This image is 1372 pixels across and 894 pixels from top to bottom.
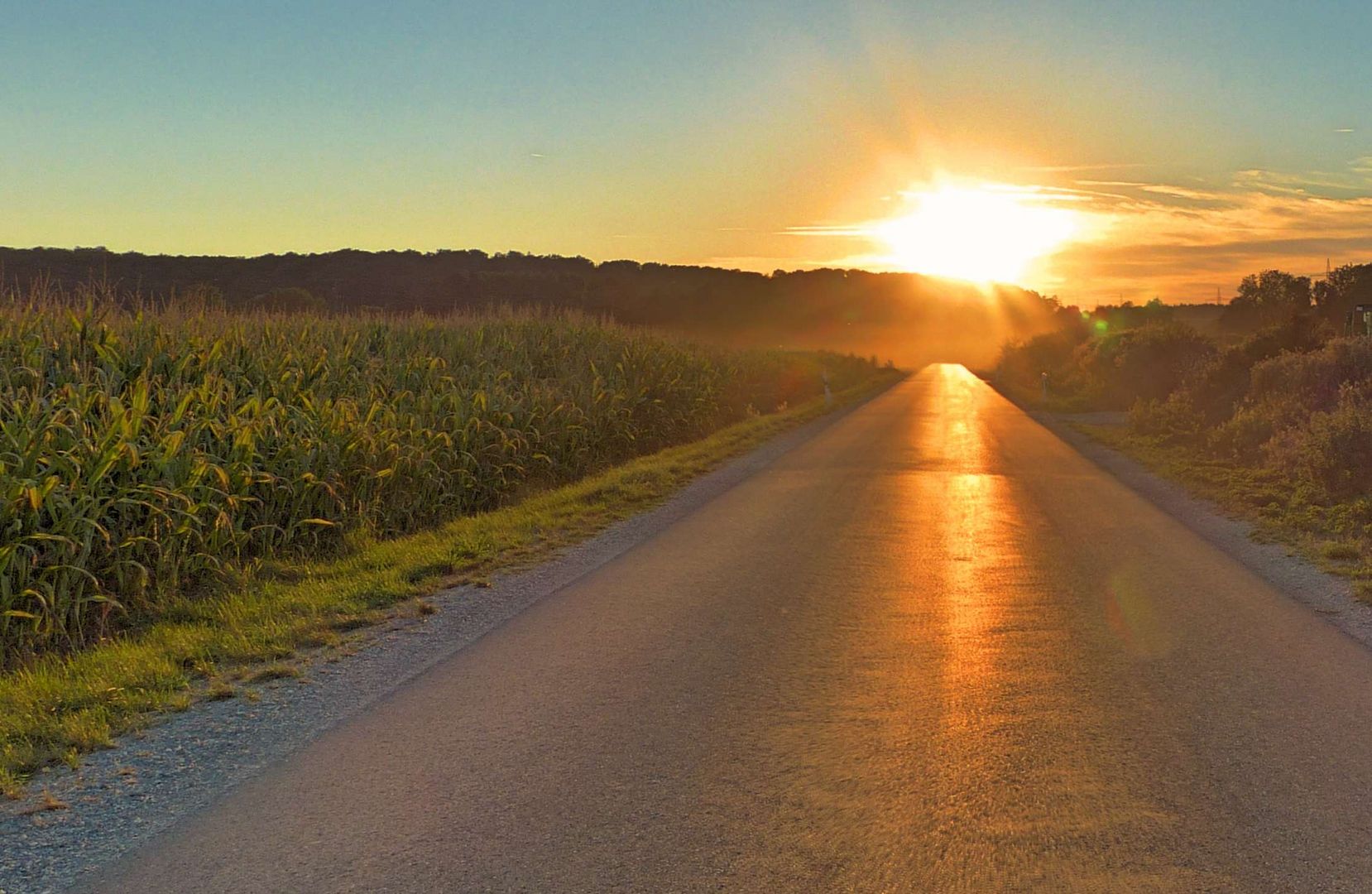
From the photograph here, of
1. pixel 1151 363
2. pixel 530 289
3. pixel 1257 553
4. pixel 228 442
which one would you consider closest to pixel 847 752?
pixel 228 442

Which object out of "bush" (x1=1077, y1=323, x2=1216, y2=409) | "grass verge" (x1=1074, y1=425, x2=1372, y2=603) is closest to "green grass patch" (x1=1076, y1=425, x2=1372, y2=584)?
"grass verge" (x1=1074, y1=425, x2=1372, y2=603)

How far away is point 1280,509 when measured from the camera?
42.4ft

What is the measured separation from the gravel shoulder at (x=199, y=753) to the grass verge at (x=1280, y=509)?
23.0 feet

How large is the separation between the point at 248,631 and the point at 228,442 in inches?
118

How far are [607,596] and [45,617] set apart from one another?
3878 millimetres

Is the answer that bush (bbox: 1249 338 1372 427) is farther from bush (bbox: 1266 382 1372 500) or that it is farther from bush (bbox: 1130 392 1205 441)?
bush (bbox: 1266 382 1372 500)

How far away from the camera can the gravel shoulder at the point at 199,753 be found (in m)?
4.23

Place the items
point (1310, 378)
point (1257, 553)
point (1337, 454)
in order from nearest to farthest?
point (1257, 553) < point (1337, 454) < point (1310, 378)

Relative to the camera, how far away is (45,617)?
743 centimetres

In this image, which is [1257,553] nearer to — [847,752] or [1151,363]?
[847,752]

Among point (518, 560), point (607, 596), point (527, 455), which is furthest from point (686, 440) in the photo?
point (607, 596)

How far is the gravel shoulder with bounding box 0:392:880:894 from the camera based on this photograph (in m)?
4.23

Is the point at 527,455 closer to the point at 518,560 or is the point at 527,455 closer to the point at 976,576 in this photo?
the point at 518,560

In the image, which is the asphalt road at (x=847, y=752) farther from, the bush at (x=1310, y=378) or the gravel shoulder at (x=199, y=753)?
the bush at (x=1310, y=378)
